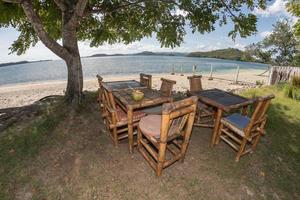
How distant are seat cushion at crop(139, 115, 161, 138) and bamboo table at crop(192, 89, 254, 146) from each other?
1.13 m

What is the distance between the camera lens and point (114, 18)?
6.04m

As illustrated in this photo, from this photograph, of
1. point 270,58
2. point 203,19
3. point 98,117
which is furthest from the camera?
point 270,58

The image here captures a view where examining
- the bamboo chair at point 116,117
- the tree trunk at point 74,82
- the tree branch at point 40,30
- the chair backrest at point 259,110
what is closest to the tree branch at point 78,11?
the tree branch at point 40,30

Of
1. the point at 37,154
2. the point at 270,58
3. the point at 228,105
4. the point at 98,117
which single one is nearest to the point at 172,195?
the point at 228,105

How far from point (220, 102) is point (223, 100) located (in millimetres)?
181

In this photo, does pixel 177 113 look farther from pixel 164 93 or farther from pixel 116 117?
pixel 164 93

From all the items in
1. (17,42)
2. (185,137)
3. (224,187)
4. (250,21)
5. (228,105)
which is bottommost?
(224,187)

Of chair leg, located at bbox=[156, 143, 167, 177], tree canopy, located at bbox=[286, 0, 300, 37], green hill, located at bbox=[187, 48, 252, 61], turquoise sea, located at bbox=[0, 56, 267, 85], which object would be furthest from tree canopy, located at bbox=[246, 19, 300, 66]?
green hill, located at bbox=[187, 48, 252, 61]

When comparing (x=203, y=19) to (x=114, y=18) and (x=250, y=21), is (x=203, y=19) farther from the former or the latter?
(x=114, y=18)

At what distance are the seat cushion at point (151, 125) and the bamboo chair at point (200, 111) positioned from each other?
1373mm

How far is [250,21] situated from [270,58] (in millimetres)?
24514

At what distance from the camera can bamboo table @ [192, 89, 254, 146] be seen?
317 centimetres

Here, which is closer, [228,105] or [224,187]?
[224,187]

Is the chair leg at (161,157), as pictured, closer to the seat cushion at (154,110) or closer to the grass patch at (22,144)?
the seat cushion at (154,110)
